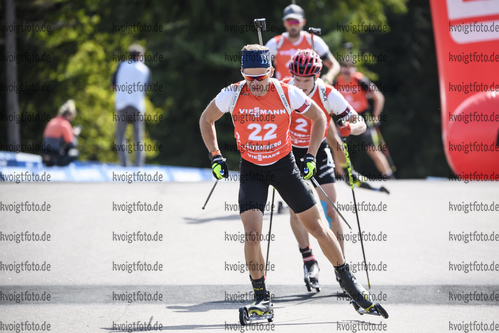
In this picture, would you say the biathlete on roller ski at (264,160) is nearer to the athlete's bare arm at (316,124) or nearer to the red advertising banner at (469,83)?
the athlete's bare arm at (316,124)

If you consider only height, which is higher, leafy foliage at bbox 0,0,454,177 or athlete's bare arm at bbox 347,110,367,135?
leafy foliage at bbox 0,0,454,177

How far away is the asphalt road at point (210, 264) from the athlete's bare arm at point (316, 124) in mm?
1490

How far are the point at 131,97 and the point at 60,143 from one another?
161cm

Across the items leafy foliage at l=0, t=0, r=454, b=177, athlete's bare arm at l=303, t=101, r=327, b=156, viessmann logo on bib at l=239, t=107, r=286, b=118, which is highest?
leafy foliage at l=0, t=0, r=454, b=177

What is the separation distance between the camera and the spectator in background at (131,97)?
15.7m

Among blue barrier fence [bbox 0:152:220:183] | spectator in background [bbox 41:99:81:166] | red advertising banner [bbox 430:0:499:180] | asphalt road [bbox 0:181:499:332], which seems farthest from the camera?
spectator in background [bbox 41:99:81:166]

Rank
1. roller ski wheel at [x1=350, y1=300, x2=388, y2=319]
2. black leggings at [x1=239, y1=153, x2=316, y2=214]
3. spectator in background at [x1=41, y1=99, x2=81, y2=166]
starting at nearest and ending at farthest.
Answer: roller ski wheel at [x1=350, y1=300, x2=388, y2=319] < black leggings at [x1=239, y1=153, x2=316, y2=214] < spectator in background at [x1=41, y1=99, x2=81, y2=166]

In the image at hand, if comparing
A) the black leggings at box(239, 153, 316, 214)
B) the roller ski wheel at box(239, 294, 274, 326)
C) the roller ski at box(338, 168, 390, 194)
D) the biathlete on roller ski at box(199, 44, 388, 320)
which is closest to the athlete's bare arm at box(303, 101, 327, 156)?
the biathlete on roller ski at box(199, 44, 388, 320)

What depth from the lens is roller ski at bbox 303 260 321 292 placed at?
848 cm

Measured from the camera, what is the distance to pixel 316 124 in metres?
7.53

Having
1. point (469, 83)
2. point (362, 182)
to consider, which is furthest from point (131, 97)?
point (469, 83)

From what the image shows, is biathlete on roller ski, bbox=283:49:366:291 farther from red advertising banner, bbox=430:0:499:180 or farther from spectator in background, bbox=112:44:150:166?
spectator in background, bbox=112:44:150:166

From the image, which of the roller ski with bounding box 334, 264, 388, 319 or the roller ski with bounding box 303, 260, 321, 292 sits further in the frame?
the roller ski with bounding box 303, 260, 321, 292

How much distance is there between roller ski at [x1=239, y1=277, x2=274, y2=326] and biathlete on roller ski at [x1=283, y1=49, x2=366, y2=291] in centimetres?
116
